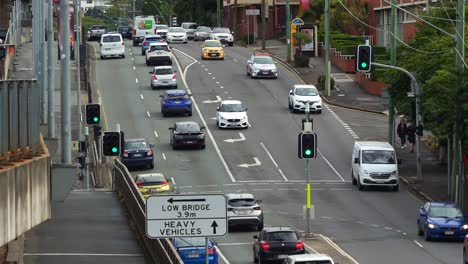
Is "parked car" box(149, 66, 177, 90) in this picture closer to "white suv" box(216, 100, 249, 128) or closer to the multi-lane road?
the multi-lane road

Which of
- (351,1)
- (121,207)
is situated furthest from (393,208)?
(351,1)

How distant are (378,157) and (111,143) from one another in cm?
1120

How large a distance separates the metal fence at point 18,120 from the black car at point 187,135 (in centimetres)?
3726

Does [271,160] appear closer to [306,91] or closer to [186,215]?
[306,91]

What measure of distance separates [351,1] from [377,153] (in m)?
50.5

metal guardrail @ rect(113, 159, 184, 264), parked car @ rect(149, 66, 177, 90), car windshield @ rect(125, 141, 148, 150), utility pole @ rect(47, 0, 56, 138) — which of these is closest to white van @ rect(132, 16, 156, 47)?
parked car @ rect(149, 66, 177, 90)

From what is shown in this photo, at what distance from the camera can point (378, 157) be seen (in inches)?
2121

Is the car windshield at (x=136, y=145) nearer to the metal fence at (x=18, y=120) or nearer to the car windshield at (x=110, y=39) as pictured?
the metal fence at (x=18, y=120)

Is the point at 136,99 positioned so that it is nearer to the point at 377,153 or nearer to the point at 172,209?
the point at 377,153

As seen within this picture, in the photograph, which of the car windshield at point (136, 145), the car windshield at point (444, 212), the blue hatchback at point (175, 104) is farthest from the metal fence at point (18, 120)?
the blue hatchback at point (175, 104)

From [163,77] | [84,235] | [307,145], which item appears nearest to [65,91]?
[84,235]

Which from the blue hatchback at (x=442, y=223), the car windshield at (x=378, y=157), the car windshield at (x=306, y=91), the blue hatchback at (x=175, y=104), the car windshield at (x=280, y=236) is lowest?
the blue hatchback at (x=442, y=223)

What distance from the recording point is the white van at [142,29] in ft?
360

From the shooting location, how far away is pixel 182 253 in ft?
108
